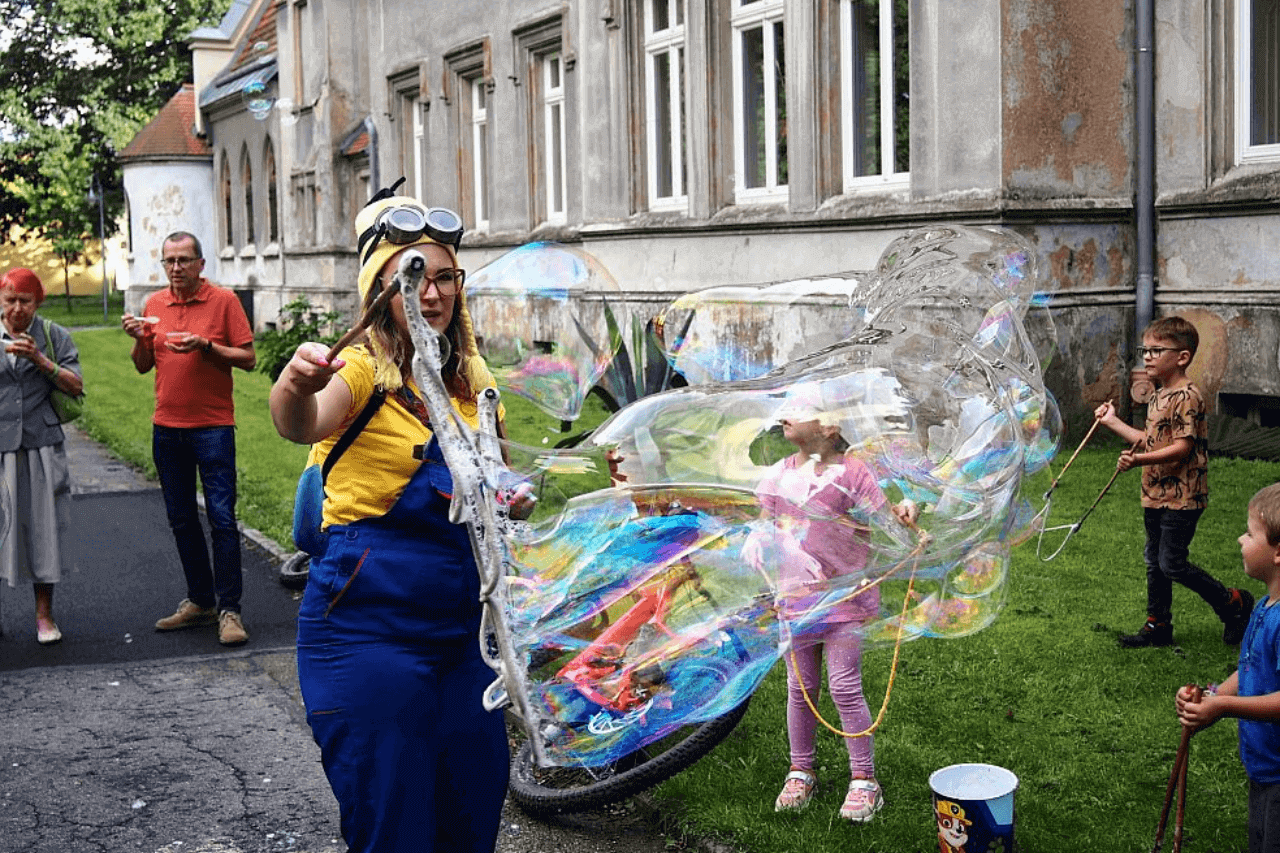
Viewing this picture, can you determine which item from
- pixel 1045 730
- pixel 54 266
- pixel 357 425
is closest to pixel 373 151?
pixel 1045 730

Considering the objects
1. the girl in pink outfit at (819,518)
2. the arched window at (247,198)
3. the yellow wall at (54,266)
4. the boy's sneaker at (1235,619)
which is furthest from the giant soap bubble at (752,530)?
the yellow wall at (54,266)

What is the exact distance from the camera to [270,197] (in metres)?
35.3

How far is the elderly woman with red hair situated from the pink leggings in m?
4.46

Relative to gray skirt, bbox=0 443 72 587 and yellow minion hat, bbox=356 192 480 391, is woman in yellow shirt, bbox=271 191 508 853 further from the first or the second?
gray skirt, bbox=0 443 72 587

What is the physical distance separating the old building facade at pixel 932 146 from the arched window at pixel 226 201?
744 inches

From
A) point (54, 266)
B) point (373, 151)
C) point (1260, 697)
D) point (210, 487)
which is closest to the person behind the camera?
point (1260, 697)

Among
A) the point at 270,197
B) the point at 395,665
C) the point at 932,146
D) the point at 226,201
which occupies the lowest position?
the point at 395,665

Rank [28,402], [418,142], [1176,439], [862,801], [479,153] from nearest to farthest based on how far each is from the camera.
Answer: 1. [862,801]
2. [1176,439]
3. [28,402]
4. [479,153]
5. [418,142]

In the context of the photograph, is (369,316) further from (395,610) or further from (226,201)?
(226,201)

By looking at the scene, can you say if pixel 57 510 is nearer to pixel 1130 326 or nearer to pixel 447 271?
pixel 447 271

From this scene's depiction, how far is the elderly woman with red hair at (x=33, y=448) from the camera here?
794 centimetres

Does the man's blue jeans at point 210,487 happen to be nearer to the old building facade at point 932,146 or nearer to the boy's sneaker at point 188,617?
the boy's sneaker at point 188,617

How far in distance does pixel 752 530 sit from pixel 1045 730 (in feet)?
6.57

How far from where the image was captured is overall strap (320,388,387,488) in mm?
3459
